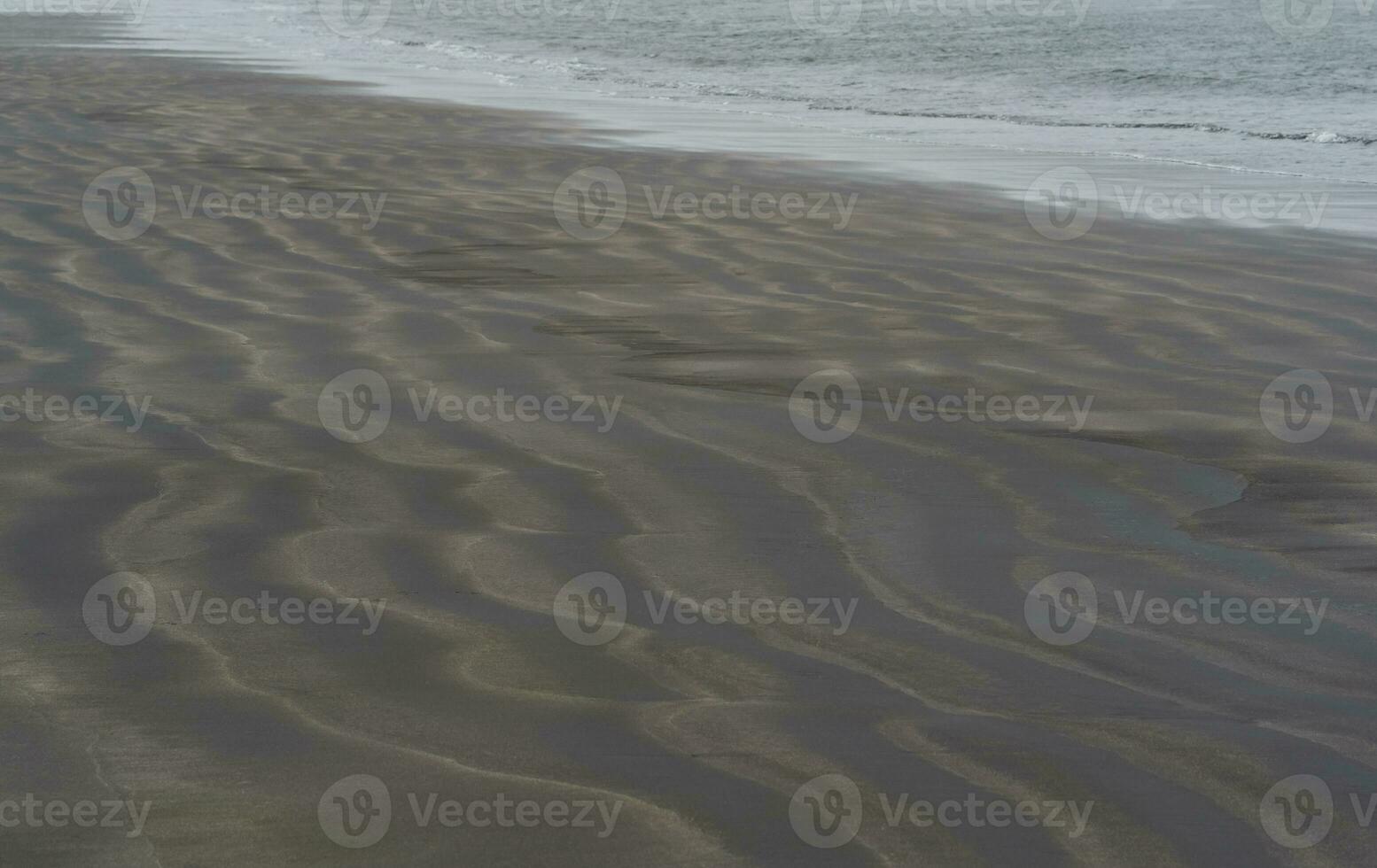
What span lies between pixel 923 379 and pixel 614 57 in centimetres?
1766

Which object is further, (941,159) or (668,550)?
(941,159)

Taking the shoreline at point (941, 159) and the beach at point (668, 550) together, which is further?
the shoreline at point (941, 159)

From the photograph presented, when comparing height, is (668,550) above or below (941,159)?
below

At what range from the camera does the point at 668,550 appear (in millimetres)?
3508

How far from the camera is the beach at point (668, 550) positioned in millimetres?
2441

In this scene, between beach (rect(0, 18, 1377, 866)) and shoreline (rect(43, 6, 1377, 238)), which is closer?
beach (rect(0, 18, 1377, 866))

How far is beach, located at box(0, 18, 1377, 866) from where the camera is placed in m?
2.44

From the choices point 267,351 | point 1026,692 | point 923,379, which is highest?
point 923,379

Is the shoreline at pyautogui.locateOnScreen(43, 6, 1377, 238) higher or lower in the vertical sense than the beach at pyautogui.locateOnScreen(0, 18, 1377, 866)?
higher

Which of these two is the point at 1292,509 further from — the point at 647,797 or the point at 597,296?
the point at 597,296

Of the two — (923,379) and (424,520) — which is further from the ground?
(923,379)

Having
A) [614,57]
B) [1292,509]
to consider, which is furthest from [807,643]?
[614,57]

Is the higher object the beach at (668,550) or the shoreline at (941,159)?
the shoreline at (941,159)

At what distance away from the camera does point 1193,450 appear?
437cm
